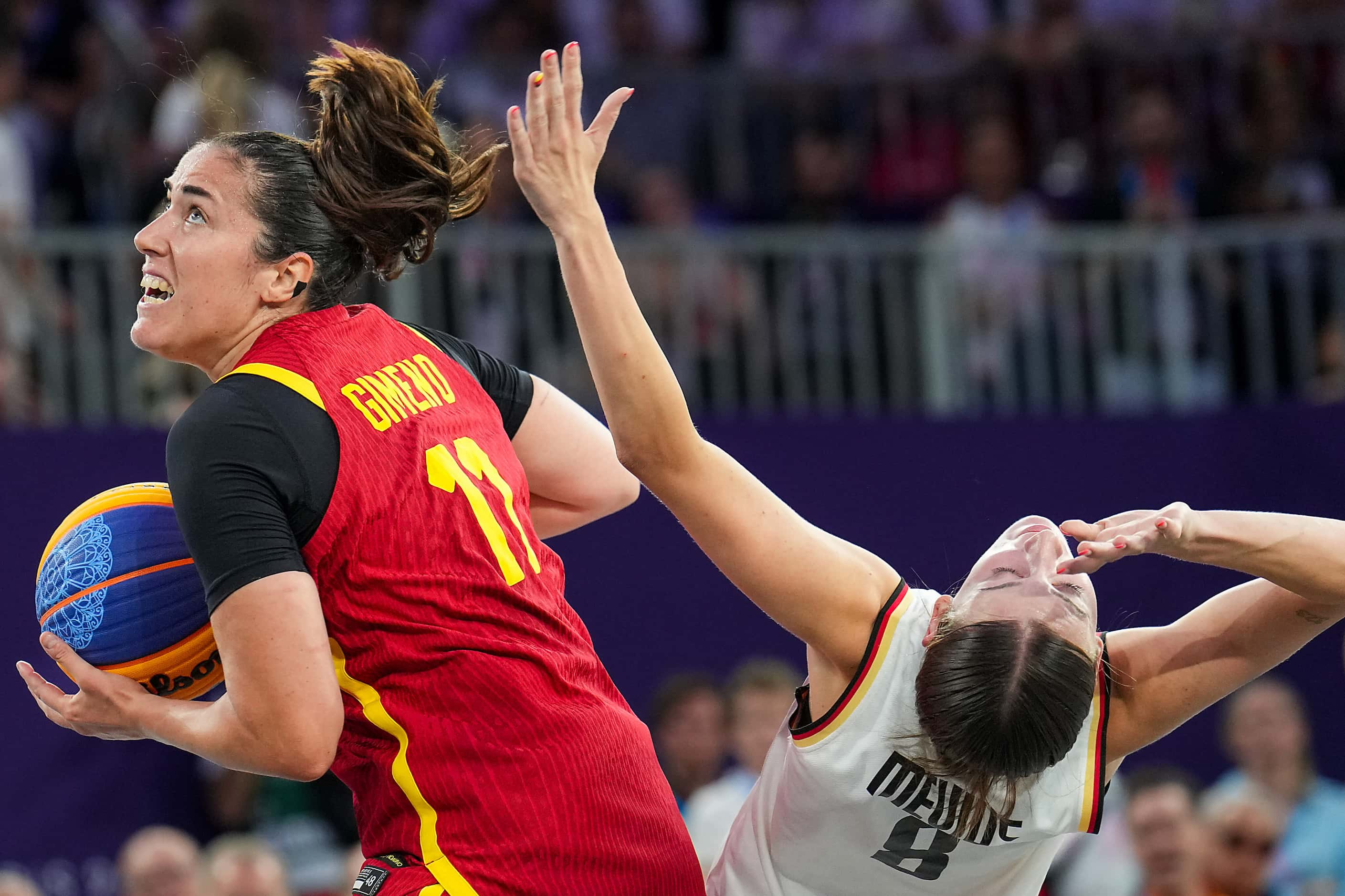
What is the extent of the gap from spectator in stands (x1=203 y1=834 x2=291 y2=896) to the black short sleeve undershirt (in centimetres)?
344

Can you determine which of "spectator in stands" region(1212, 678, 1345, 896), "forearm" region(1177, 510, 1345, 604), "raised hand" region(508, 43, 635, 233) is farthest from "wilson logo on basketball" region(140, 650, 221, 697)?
"spectator in stands" region(1212, 678, 1345, 896)

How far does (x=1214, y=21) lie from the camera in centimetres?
945

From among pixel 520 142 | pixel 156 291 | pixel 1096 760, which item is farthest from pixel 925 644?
pixel 156 291

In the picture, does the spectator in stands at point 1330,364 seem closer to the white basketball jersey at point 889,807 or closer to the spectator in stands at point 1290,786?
the spectator in stands at point 1290,786

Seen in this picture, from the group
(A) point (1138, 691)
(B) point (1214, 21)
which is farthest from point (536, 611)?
(B) point (1214, 21)

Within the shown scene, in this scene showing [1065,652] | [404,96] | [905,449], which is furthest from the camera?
[905,449]

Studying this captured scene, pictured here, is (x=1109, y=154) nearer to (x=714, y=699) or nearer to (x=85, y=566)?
(x=714, y=699)

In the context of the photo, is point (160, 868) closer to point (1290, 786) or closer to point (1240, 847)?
point (1240, 847)

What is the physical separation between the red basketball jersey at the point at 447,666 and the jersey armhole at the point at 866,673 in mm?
302

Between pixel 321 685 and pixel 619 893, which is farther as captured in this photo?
pixel 619 893

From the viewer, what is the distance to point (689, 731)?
659 centimetres

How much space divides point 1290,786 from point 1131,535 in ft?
14.1

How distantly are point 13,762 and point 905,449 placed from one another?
3810mm

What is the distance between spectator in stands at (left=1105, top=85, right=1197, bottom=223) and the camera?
8344 millimetres
